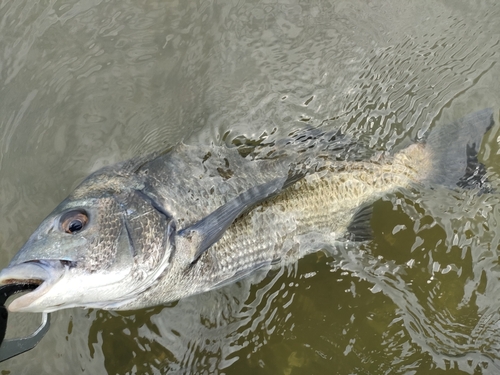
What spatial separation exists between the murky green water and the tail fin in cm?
19

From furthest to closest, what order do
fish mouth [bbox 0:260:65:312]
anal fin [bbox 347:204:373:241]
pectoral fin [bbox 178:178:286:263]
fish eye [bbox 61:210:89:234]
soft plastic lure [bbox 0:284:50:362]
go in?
anal fin [bbox 347:204:373:241] → pectoral fin [bbox 178:178:286:263] → fish eye [bbox 61:210:89:234] → soft plastic lure [bbox 0:284:50:362] → fish mouth [bbox 0:260:65:312]

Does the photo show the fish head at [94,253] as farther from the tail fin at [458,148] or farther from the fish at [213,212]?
the tail fin at [458,148]

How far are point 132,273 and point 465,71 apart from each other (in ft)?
10.7

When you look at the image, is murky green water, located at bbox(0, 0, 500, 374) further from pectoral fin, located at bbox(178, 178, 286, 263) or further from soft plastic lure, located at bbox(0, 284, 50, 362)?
soft plastic lure, located at bbox(0, 284, 50, 362)

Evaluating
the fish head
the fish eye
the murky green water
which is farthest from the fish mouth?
the murky green water

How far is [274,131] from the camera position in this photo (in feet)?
12.6

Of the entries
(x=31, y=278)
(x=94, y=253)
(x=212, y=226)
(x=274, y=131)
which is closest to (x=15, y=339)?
(x=31, y=278)

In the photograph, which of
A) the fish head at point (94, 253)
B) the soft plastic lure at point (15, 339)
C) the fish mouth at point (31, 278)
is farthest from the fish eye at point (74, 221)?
the soft plastic lure at point (15, 339)

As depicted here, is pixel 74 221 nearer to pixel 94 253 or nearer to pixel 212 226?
pixel 94 253

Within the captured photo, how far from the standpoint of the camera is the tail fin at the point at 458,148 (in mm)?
3455

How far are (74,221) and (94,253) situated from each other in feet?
0.74

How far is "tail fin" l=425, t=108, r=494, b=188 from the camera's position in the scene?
346 centimetres

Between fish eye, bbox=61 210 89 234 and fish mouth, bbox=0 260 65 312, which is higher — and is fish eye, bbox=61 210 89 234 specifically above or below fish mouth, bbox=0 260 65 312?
above

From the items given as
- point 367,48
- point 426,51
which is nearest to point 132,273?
point 367,48
